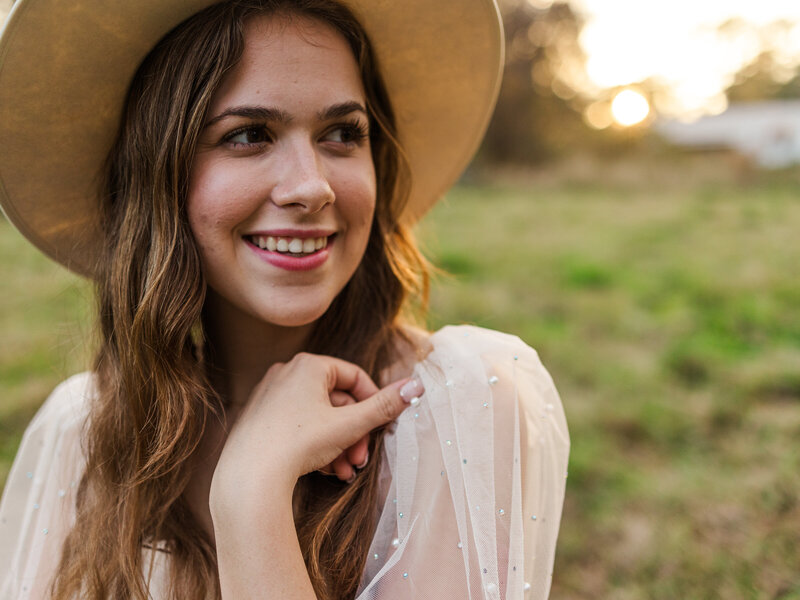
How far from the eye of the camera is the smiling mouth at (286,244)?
169cm

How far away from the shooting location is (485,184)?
46.1 ft

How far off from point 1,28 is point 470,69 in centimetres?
124

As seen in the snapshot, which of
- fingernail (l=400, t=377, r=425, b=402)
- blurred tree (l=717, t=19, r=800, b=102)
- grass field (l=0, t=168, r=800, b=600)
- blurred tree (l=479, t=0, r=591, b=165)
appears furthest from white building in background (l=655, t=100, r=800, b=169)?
fingernail (l=400, t=377, r=425, b=402)

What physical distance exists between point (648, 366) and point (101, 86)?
3400 mm

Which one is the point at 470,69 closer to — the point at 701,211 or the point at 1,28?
the point at 1,28

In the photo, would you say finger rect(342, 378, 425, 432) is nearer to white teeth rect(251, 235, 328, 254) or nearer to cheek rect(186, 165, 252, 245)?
white teeth rect(251, 235, 328, 254)

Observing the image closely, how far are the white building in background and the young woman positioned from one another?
1155 inches

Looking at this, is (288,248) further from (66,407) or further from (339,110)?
(66,407)

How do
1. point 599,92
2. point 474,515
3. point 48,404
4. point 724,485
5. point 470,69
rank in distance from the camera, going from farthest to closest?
point 599,92, point 724,485, point 48,404, point 470,69, point 474,515

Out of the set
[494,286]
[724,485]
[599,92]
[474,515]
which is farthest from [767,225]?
[599,92]

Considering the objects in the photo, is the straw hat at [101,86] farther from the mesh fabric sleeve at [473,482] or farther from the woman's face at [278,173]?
the mesh fabric sleeve at [473,482]

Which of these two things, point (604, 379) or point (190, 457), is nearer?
point (190, 457)

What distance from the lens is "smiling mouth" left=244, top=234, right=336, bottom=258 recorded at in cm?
169

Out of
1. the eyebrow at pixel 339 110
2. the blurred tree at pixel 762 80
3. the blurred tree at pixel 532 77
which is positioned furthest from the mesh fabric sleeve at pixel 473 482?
the blurred tree at pixel 762 80
